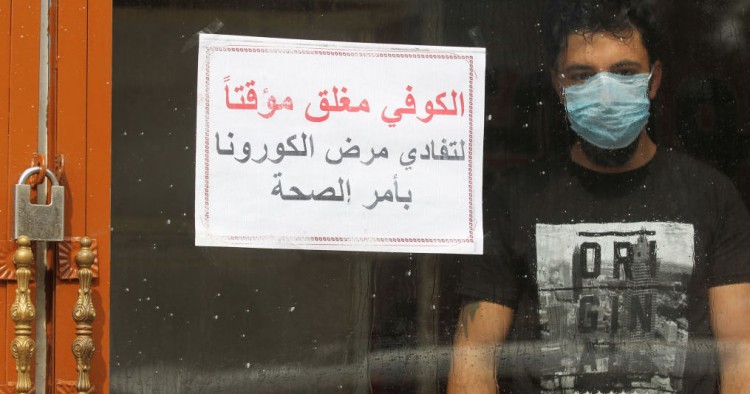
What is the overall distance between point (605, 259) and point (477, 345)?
0.34m

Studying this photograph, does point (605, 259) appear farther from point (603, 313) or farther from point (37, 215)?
point (37, 215)

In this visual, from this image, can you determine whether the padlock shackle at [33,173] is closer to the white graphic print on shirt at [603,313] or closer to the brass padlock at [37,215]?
the brass padlock at [37,215]

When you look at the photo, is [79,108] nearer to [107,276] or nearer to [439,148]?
[107,276]

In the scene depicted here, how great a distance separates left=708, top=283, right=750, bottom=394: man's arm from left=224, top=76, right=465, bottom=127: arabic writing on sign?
0.73 metres

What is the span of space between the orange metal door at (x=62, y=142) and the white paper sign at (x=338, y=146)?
21 centimetres

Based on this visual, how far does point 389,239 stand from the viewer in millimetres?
2244

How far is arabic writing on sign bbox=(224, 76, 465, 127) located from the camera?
7.25ft

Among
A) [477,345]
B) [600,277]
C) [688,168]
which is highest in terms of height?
[688,168]

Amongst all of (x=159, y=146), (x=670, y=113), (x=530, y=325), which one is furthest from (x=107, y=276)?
(x=670, y=113)

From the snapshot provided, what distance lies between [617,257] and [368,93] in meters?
0.66

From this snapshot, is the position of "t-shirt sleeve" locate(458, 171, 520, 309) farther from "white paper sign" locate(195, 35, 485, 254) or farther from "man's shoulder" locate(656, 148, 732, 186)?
"man's shoulder" locate(656, 148, 732, 186)

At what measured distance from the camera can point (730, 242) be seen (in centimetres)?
236

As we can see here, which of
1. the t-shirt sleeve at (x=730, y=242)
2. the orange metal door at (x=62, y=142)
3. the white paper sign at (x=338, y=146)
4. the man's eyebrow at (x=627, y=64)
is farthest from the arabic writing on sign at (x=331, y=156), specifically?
the t-shirt sleeve at (x=730, y=242)

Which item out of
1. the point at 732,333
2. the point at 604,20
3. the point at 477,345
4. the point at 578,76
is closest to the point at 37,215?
the point at 477,345
